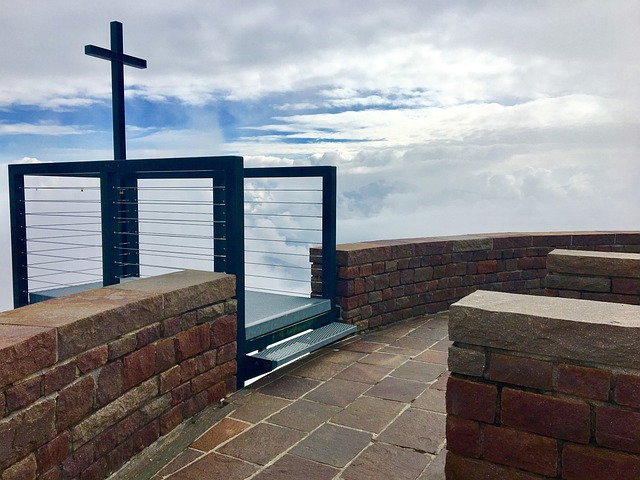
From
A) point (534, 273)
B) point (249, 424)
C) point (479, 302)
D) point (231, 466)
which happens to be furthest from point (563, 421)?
point (534, 273)

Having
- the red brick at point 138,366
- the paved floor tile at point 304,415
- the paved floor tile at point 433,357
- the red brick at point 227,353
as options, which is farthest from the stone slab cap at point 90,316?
the paved floor tile at point 433,357

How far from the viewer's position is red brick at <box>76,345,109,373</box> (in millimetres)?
2387

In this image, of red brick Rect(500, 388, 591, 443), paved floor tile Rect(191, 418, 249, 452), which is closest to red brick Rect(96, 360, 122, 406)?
paved floor tile Rect(191, 418, 249, 452)

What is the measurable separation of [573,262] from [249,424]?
2.65 meters

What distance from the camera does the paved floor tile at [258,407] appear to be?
10.7ft

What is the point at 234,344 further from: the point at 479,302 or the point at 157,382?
the point at 479,302

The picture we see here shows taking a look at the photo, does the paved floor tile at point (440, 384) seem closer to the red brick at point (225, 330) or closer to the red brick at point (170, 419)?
the red brick at point (225, 330)

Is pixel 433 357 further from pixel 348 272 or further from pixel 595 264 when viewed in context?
pixel 595 264

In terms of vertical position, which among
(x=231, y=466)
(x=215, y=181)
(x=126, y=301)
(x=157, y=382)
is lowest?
(x=231, y=466)

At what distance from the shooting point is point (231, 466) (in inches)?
106

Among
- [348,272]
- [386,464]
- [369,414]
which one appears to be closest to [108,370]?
[386,464]

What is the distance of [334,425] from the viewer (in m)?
3.12

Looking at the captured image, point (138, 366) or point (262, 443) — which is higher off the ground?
point (138, 366)

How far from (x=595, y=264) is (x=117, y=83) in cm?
483
